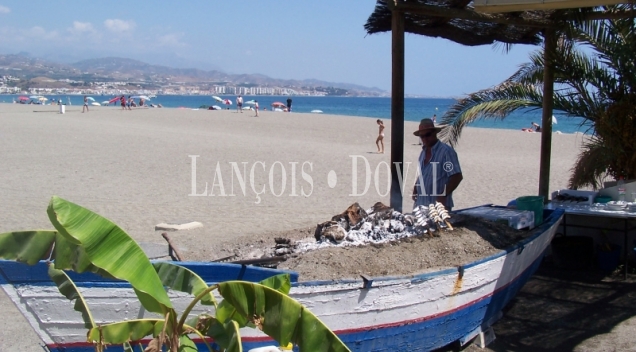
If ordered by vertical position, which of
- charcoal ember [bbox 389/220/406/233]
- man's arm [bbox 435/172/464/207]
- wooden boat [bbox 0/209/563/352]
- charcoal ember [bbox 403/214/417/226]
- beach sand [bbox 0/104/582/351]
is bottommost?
beach sand [bbox 0/104/582/351]

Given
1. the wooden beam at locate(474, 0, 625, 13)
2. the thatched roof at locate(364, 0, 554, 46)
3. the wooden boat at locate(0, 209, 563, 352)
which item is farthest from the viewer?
the thatched roof at locate(364, 0, 554, 46)

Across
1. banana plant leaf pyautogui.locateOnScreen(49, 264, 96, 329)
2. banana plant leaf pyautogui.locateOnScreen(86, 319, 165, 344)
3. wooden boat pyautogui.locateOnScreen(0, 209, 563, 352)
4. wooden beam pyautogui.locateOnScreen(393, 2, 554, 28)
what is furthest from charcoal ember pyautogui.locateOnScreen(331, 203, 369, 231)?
banana plant leaf pyautogui.locateOnScreen(49, 264, 96, 329)

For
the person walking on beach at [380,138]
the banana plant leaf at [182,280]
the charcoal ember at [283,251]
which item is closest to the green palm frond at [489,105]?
the charcoal ember at [283,251]

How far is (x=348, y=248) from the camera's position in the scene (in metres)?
4.70

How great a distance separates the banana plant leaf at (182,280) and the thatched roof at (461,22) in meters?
3.78

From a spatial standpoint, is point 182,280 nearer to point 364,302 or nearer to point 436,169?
point 364,302

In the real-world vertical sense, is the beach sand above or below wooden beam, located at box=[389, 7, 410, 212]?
below

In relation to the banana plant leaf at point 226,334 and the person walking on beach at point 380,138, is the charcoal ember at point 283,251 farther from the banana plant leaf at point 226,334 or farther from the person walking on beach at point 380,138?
the person walking on beach at point 380,138

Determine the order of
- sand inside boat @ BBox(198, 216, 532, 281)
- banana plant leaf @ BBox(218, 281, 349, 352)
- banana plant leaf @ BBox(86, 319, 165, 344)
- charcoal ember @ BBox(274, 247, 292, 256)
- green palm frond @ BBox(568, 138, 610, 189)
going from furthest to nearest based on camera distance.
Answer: green palm frond @ BBox(568, 138, 610, 189) → charcoal ember @ BBox(274, 247, 292, 256) → sand inside boat @ BBox(198, 216, 532, 281) → banana plant leaf @ BBox(86, 319, 165, 344) → banana plant leaf @ BBox(218, 281, 349, 352)

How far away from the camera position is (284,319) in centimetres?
280

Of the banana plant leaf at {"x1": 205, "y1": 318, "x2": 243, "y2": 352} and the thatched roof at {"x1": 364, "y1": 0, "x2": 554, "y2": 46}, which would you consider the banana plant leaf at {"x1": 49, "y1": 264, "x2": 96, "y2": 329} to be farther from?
the thatched roof at {"x1": 364, "y1": 0, "x2": 554, "y2": 46}

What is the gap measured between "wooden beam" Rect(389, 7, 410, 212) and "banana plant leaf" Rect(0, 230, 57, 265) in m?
3.94

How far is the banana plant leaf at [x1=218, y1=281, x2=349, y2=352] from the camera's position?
279cm

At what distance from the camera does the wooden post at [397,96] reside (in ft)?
19.9
